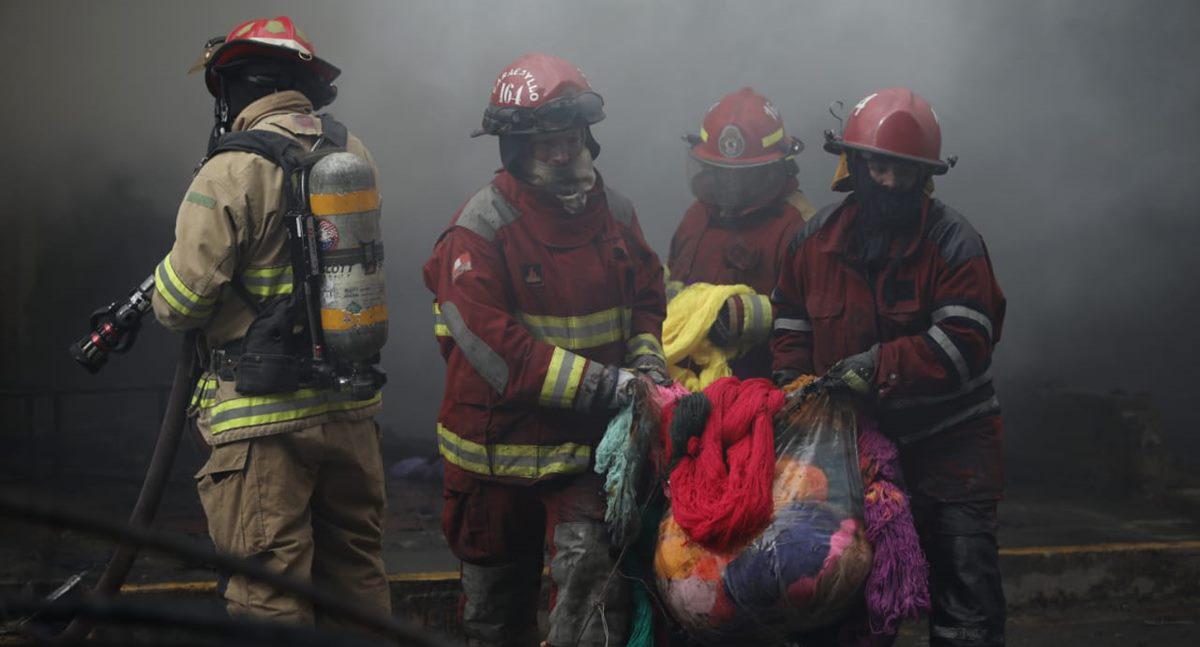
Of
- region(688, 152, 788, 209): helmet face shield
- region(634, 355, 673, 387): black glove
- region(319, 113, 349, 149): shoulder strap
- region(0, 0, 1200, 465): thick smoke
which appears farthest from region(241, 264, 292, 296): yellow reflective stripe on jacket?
region(0, 0, 1200, 465): thick smoke

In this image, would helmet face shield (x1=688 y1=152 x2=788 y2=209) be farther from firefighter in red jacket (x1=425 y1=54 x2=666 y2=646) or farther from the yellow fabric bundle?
firefighter in red jacket (x1=425 y1=54 x2=666 y2=646)

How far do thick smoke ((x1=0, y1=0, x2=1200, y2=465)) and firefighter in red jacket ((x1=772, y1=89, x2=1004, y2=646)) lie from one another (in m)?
5.36

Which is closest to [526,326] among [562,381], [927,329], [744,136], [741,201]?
[562,381]

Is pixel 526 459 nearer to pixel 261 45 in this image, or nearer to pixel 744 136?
pixel 261 45

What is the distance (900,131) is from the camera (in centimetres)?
411

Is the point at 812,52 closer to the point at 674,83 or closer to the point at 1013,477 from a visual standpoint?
the point at 674,83

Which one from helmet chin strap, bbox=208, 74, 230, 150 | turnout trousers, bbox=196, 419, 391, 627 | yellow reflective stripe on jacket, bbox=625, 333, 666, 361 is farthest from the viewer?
yellow reflective stripe on jacket, bbox=625, 333, 666, 361

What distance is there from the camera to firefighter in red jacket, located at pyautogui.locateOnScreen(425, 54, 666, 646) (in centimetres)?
394

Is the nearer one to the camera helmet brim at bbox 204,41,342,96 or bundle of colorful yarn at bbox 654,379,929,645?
bundle of colorful yarn at bbox 654,379,929,645

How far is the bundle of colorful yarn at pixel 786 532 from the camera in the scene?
3.59 metres

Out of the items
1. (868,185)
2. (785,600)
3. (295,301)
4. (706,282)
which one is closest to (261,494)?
(295,301)

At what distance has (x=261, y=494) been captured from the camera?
3.71 meters

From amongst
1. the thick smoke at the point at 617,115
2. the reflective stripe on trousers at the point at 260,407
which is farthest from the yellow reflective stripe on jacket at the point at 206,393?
the thick smoke at the point at 617,115

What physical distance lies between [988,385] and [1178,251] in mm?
7851
